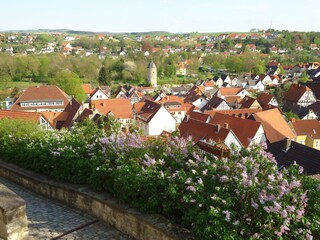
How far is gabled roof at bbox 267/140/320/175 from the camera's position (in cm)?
2136

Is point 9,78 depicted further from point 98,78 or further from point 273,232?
point 273,232

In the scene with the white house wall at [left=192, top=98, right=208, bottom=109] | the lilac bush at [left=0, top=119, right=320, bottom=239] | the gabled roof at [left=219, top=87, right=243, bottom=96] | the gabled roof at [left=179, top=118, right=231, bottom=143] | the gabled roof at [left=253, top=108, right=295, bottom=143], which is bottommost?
the white house wall at [left=192, top=98, right=208, bottom=109]

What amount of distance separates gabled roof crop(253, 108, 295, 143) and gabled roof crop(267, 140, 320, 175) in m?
7.22

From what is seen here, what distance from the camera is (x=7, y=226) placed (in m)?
5.57

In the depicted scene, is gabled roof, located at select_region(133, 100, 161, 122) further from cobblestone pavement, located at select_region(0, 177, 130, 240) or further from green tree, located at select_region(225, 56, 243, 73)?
green tree, located at select_region(225, 56, 243, 73)

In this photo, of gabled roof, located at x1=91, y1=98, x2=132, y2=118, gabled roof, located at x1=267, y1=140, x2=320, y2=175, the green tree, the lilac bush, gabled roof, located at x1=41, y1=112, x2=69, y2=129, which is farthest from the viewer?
the green tree

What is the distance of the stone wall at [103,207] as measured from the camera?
5.77 m

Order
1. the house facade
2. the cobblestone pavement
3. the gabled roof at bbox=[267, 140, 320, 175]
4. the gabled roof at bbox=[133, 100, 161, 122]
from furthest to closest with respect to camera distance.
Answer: the gabled roof at bbox=[133, 100, 161, 122] → the house facade → the gabled roof at bbox=[267, 140, 320, 175] → the cobblestone pavement

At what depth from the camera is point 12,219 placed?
5629 mm

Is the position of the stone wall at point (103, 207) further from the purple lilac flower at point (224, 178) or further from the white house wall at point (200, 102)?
the white house wall at point (200, 102)

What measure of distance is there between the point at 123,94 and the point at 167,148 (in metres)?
65.9

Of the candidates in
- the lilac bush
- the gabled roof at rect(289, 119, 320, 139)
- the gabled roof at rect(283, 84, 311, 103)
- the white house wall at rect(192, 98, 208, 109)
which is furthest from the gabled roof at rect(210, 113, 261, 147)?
the gabled roof at rect(283, 84, 311, 103)

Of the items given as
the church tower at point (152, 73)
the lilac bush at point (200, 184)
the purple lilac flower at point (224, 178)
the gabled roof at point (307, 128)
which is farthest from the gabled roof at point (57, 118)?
the church tower at point (152, 73)

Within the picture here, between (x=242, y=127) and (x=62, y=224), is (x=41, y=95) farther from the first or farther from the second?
(x=62, y=224)
